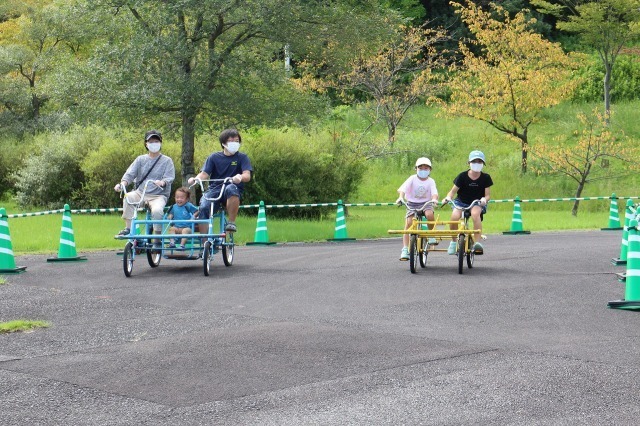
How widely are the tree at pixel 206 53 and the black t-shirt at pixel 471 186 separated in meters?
10.6

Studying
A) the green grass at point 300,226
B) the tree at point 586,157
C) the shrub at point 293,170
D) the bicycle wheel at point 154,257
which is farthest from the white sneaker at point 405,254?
the tree at point 586,157

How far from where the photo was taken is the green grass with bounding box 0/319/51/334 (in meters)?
9.88

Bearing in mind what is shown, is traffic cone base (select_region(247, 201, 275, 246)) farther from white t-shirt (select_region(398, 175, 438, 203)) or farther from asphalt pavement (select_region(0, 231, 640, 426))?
asphalt pavement (select_region(0, 231, 640, 426))

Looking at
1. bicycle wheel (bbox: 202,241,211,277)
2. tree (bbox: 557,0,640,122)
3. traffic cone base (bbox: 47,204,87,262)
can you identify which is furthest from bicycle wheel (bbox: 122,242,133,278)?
tree (bbox: 557,0,640,122)

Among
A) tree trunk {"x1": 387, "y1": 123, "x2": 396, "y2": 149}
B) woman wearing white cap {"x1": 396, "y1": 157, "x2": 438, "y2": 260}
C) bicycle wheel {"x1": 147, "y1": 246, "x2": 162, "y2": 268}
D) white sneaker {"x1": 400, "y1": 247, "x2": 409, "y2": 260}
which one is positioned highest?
tree trunk {"x1": 387, "y1": 123, "x2": 396, "y2": 149}

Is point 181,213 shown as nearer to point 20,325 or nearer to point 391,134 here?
point 20,325

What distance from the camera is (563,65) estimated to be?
156 feet

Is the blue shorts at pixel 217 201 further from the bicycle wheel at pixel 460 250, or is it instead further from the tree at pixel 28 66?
the tree at pixel 28 66

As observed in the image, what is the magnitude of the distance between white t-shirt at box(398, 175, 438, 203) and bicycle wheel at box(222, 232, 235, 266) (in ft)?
9.08

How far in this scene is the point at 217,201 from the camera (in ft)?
51.8

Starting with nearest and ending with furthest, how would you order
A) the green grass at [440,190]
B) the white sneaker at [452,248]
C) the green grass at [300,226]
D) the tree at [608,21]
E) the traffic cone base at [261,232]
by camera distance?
the white sneaker at [452,248]
the traffic cone base at [261,232]
the green grass at [300,226]
the green grass at [440,190]
the tree at [608,21]

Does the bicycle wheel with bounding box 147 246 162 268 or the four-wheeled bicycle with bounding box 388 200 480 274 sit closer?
the four-wheeled bicycle with bounding box 388 200 480 274

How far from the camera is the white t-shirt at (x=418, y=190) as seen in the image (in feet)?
53.1

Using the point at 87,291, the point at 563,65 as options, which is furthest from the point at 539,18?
the point at 87,291
